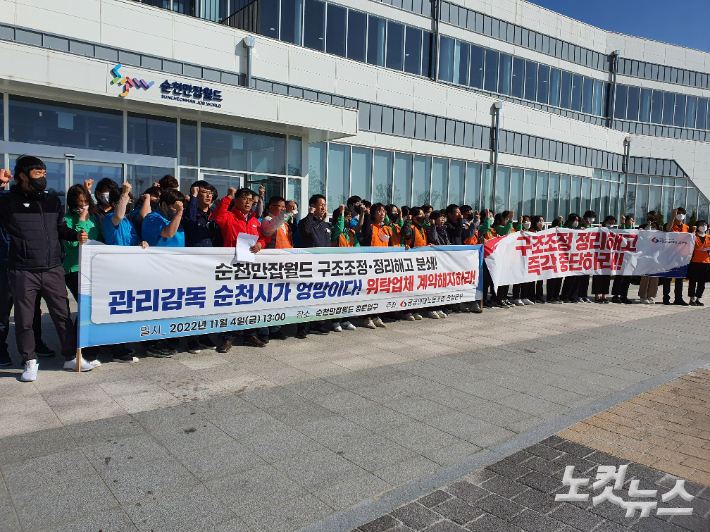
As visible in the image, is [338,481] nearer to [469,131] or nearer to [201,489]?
[201,489]

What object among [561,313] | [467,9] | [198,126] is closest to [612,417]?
[561,313]

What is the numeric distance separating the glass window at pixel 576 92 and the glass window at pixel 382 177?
17.1 meters

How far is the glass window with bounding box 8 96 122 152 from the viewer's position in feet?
40.2

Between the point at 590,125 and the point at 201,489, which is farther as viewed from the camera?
the point at 590,125

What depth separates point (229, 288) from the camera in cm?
651

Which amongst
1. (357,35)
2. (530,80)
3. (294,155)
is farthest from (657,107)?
(294,155)

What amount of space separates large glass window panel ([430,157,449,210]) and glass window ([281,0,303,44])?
770 cm

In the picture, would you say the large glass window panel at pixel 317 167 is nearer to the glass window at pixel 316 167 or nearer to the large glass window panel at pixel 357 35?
the glass window at pixel 316 167

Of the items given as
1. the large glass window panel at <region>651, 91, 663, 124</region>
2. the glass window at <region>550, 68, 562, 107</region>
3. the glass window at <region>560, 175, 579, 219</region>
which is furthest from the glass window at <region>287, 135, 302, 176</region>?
the large glass window panel at <region>651, 91, 663, 124</region>

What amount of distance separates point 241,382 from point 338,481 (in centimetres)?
222

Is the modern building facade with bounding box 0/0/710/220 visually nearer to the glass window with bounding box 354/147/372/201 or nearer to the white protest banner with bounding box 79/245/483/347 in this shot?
the glass window with bounding box 354/147/372/201

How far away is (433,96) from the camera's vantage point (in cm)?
2250

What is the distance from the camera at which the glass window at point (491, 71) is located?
2656 cm

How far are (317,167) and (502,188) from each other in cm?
1158
